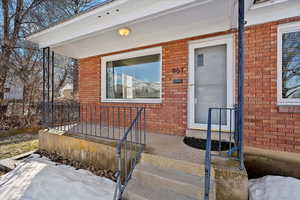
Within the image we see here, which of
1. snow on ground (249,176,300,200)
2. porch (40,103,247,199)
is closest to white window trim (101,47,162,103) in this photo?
porch (40,103,247,199)

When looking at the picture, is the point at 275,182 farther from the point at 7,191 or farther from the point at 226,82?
the point at 7,191

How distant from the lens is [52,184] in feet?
8.34

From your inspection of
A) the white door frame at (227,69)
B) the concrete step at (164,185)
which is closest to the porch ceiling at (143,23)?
the white door frame at (227,69)

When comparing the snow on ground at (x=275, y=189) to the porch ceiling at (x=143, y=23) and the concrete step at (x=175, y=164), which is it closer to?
the concrete step at (x=175, y=164)

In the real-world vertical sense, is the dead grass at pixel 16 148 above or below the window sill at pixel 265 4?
below

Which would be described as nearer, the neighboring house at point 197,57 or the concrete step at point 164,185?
the concrete step at point 164,185

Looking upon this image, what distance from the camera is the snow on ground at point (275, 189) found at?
198 centimetres

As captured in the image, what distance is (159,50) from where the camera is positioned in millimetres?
3941

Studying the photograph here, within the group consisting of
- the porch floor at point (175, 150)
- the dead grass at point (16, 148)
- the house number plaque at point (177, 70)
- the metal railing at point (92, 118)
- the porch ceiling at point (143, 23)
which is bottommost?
the dead grass at point (16, 148)

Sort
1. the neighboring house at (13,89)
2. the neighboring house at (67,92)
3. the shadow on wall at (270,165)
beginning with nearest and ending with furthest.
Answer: the shadow on wall at (270,165), the neighboring house at (13,89), the neighboring house at (67,92)

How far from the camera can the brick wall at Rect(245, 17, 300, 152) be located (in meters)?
2.64

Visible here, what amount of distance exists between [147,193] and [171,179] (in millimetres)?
352

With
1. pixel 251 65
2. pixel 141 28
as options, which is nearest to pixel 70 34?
pixel 141 28

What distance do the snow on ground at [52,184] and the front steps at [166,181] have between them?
1.63 feet
